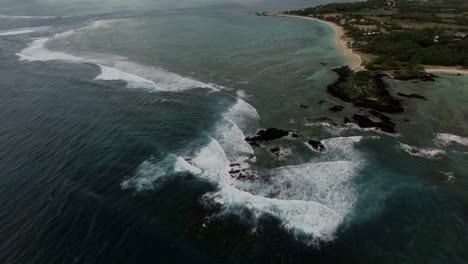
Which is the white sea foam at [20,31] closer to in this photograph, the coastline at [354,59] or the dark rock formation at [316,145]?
the coastline at [354,59]

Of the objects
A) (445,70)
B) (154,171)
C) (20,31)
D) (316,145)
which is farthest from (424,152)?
(20,31)

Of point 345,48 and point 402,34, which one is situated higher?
point 402,34

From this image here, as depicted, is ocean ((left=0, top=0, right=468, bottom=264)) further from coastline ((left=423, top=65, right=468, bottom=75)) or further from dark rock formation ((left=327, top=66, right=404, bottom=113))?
coastline ((left=423, top=65, right=468, bottom=75))

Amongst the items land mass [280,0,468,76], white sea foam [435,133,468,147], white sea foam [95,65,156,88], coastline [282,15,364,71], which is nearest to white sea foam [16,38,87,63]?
white sea foam [95,65,156,88]

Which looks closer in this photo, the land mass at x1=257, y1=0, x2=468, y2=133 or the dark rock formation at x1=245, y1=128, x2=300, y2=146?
the dark rock formation at x1=245, y1=128, x2=300, y2=146

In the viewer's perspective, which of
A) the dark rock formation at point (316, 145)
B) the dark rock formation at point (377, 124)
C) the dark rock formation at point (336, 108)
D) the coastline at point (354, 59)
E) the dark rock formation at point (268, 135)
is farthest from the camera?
the coastline at point (354, 59)

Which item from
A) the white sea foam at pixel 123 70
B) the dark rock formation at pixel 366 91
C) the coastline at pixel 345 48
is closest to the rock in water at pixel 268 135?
the dark rock formation at pixel 366 91

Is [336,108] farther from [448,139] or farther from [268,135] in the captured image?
[448,139]
